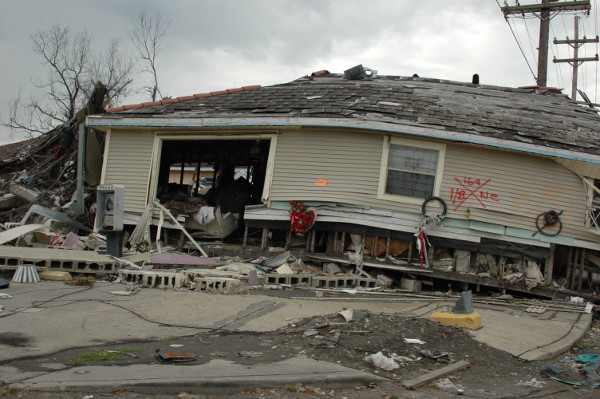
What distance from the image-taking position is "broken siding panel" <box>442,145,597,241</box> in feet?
37.1

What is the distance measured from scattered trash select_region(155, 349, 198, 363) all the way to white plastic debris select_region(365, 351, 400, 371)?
1.72 m

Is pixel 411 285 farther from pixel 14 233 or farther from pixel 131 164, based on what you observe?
pixel 14 233

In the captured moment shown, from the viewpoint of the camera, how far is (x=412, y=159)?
37.8ft

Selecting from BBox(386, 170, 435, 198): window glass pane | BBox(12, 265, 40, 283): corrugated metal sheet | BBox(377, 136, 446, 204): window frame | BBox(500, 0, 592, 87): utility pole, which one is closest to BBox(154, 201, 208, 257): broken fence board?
BBox(12, 265, 40, 283): corrugated metal sheet

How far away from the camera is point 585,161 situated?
1090 cm

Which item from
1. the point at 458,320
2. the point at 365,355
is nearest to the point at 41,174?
the point at 458,320

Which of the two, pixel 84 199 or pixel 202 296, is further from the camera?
pixel 84 199

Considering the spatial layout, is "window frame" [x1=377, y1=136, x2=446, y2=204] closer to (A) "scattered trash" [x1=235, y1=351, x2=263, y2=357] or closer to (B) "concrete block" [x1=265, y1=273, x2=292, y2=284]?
(B) "concrete block" [x1=265, y1=273, x2=292, y2=284]

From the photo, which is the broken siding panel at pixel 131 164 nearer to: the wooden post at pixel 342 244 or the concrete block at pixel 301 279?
the concrete block at pixel 301 279

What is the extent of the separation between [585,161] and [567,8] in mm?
11504

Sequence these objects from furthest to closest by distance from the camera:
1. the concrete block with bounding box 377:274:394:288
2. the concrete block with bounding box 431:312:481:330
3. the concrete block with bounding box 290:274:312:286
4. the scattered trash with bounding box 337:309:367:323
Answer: the concrete block with bounding box 377:274:394:288
the concrete block with bounding box 290:274:312:286
the concrete block with bounding box 431:312:481:330
the scattered trash with bounding box 337:309:367:323

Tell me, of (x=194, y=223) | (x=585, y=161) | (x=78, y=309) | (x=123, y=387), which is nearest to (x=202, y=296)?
(x=78, y=309)

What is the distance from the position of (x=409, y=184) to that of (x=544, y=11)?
1251cm

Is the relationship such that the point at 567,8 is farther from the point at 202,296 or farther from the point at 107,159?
the point at 202,296
